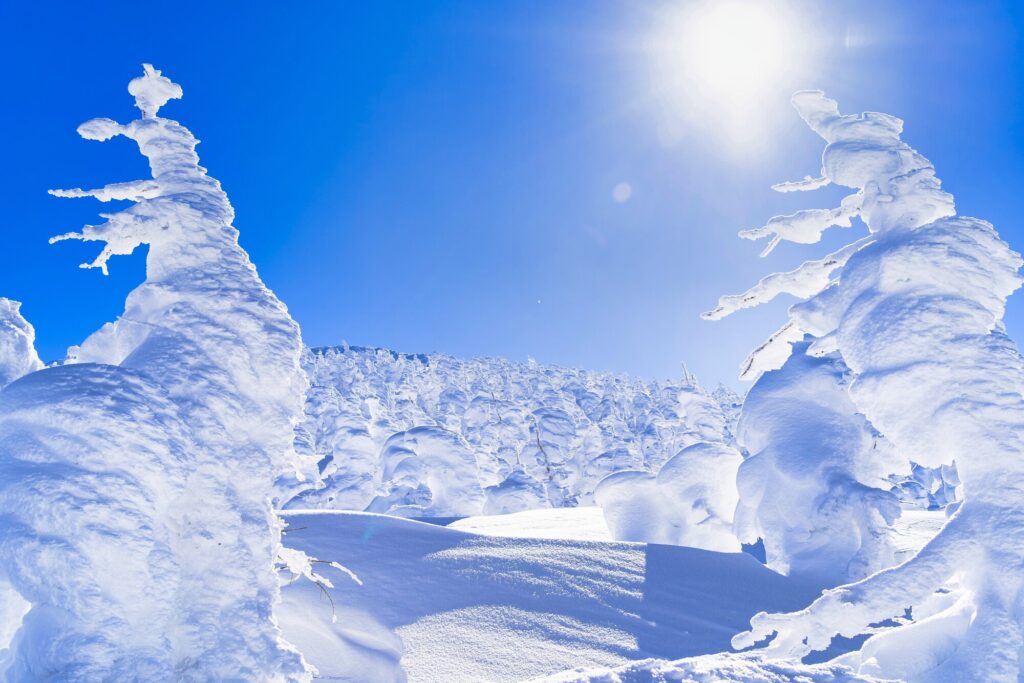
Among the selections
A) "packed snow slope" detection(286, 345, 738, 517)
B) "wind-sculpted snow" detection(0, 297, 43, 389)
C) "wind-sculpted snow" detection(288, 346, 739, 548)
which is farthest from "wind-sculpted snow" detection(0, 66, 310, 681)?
"packed snow slope" detection(286, 345, 738, 517)

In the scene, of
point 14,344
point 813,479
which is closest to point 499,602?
point 14,344

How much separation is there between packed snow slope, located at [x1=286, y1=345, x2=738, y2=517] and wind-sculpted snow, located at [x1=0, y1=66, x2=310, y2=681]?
7.49m

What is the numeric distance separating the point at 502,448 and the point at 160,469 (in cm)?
4045

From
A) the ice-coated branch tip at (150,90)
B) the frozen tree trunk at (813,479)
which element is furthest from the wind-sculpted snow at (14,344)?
the frozen tree trunk at (813,479)

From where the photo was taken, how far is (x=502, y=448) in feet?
147

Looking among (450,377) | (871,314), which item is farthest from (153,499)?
(450,377)

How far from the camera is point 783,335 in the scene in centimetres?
927

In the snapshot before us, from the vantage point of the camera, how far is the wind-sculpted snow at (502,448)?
17297 millimetres

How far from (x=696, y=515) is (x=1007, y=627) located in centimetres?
1149

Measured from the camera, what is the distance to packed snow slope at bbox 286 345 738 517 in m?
28.7

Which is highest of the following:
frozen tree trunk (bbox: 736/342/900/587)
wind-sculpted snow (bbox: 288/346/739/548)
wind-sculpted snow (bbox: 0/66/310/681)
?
wind-sculpted snow (bbox: 288/346/739/548)

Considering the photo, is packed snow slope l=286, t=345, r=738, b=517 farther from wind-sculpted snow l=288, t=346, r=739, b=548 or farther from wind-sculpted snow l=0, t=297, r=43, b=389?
wind-sculpted snow l=0, t=297, r=43, b=389

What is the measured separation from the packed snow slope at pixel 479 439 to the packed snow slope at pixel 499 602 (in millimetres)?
2999

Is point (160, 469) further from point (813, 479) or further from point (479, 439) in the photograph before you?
point (479, 439)
